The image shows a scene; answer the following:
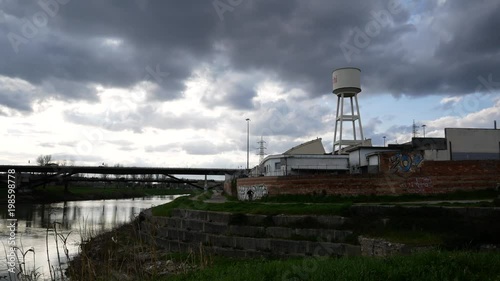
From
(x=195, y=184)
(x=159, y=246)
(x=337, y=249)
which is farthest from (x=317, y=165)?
(x=195, y=184)

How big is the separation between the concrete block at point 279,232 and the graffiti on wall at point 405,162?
36.5ft

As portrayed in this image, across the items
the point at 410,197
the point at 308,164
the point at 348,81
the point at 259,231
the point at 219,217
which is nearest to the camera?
the point at 259,231

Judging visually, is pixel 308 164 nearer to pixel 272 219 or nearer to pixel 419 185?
pixel 419 185

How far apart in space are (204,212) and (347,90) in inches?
943

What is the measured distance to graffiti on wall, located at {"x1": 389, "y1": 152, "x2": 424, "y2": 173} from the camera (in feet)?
84.9

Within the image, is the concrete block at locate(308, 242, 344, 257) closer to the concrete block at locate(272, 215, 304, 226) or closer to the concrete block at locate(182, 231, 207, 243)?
the concrete block at locate(272, 215, 304, 226)

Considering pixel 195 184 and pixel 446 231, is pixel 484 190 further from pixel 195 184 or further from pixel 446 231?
pixel 195 184

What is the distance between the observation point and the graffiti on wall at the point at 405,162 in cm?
2588

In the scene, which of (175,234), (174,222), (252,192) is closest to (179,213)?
(174,222)

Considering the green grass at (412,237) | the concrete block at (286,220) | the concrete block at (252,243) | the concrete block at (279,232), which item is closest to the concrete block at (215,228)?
the concrete block at (252,243)

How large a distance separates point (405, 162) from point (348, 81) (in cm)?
1703

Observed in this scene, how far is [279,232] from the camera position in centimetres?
1878

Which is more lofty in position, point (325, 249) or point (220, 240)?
point (325, 249)

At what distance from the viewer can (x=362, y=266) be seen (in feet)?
28.9
